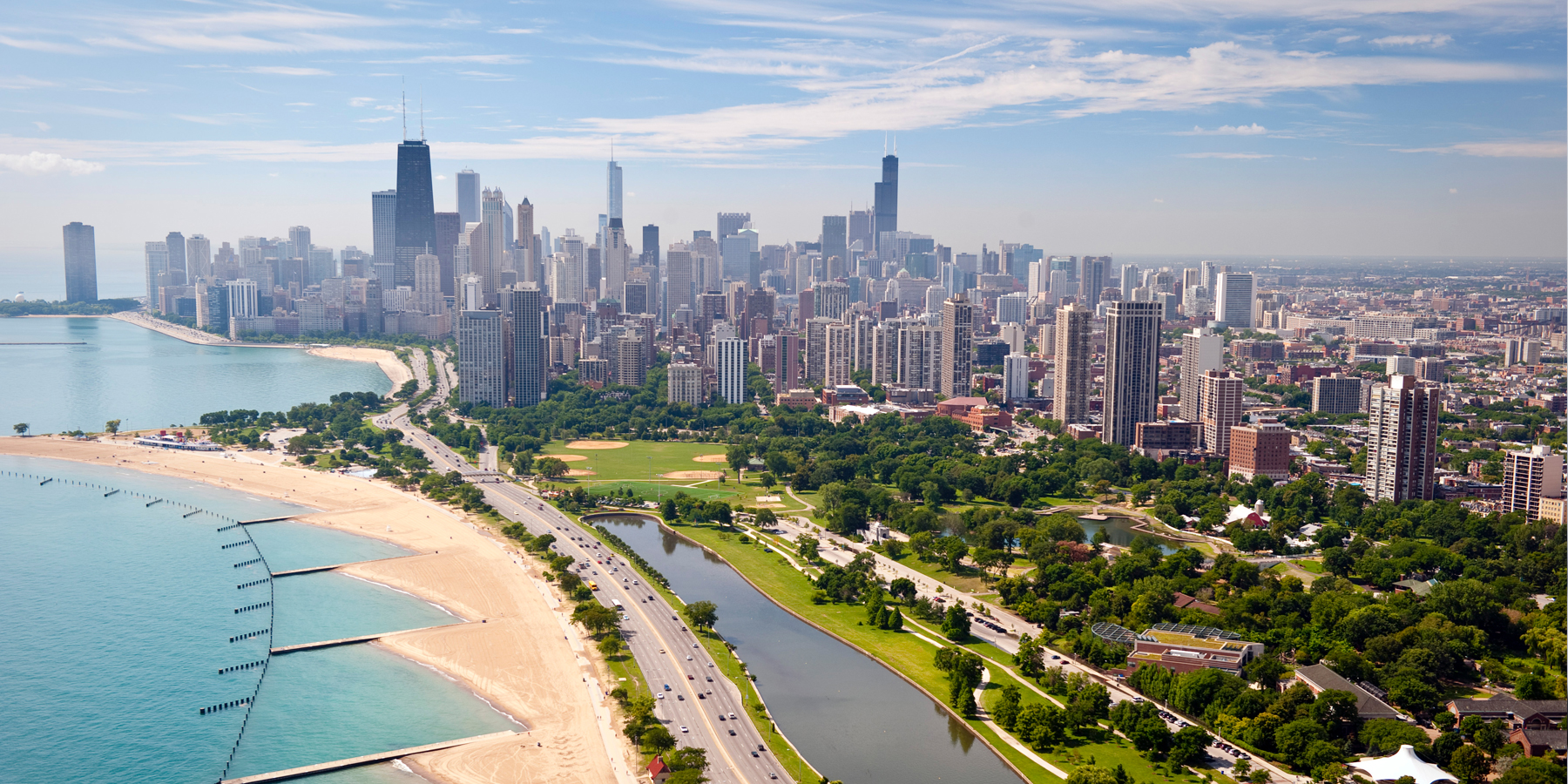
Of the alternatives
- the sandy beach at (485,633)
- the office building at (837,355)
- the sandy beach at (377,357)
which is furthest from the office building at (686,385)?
the sandy beach at (485,633)

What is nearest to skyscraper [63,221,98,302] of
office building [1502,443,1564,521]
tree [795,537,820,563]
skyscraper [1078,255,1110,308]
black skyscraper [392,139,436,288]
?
black skyscraper [392,139,436,288]

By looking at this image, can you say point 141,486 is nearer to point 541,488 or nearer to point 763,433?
point 541,488

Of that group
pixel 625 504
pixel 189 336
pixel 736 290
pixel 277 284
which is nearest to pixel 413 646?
pixel 625 504

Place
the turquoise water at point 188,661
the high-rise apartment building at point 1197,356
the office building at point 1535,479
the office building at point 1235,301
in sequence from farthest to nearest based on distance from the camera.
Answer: the office building at point 1235,301, the high-rise apartment building at point 1197,356, the office building at point 1535,479, the turquoise water at point 188,661

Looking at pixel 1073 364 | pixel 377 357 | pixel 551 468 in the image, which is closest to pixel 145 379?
pixel 377 357

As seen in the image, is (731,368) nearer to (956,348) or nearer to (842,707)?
(956,348)

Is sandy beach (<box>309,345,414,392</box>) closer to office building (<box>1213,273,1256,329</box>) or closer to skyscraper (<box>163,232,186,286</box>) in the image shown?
skyscraper (<box>163,232,186,286</box>)

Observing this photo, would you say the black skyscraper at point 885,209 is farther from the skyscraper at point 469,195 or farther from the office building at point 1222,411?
the office building at point 1222,411
